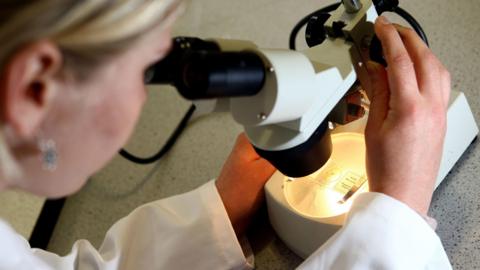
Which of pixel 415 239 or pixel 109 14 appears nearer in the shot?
pixel 109 14

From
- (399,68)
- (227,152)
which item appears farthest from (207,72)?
(227,152)

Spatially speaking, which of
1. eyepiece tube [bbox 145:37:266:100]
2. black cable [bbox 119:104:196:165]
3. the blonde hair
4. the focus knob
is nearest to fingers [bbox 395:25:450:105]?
the focus knob

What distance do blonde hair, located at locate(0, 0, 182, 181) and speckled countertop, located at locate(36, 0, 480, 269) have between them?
37cm

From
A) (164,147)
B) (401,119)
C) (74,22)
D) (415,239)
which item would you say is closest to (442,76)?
(401,119)

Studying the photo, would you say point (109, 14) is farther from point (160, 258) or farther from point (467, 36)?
point (467, 36)

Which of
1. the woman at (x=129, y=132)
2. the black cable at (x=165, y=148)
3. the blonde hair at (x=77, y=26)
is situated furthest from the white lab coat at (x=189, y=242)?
the blonde hair at (x=77, y=26)

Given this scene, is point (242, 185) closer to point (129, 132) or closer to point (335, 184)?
point (335, 184)

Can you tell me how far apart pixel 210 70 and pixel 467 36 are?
627mm

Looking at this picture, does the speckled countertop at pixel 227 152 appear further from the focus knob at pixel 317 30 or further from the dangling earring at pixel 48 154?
the dangling earring at pixel 48 154

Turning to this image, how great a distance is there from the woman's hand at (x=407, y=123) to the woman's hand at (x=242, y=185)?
216 millimetres

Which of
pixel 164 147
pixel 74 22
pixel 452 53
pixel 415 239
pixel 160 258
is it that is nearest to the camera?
pixel 74 22

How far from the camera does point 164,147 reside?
104 centimetres

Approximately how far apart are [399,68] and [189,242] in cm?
37

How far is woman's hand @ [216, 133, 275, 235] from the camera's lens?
812mm
